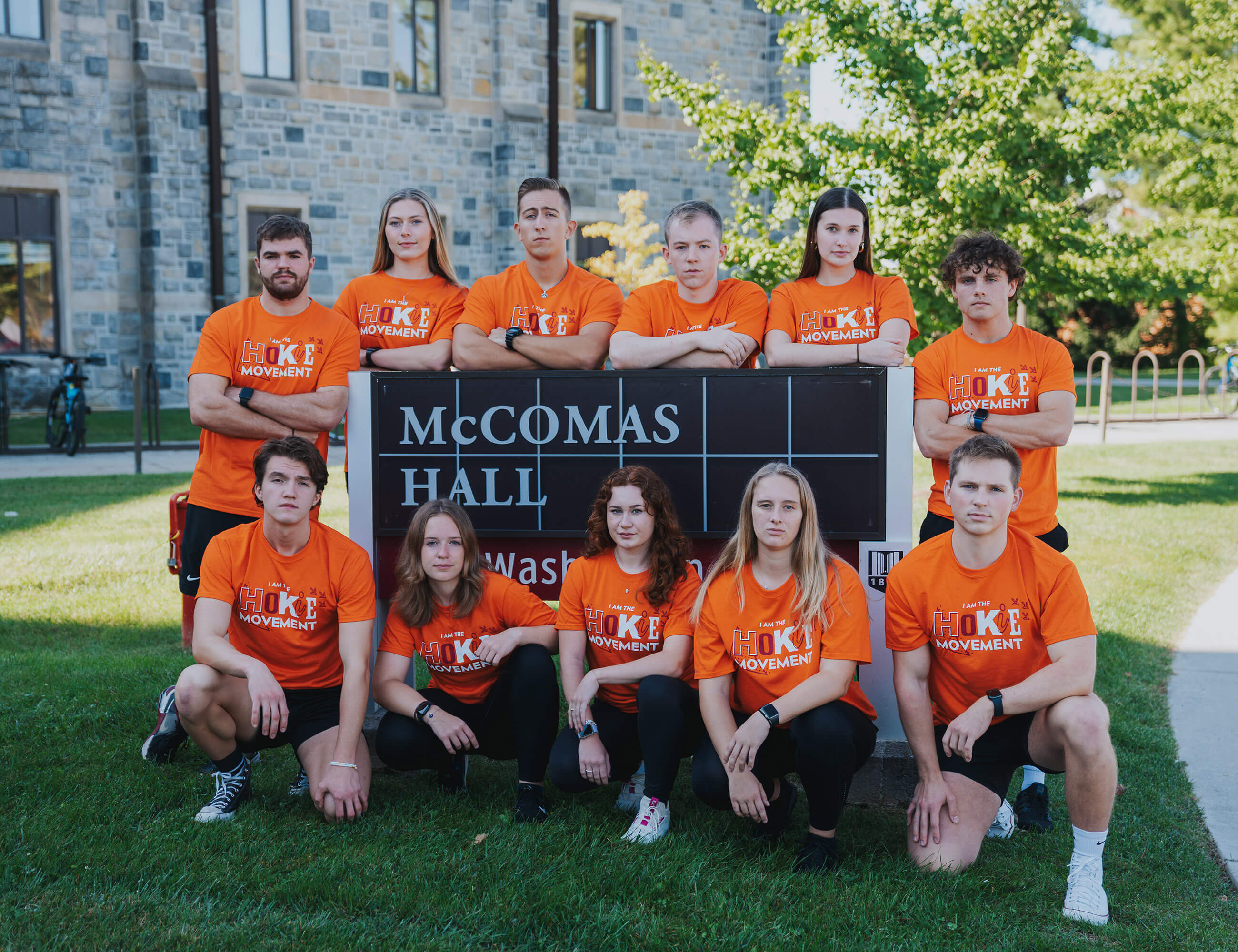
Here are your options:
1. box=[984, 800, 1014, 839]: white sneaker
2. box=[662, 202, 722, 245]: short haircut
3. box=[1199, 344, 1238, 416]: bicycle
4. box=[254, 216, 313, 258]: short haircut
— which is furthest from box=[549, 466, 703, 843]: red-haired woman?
box=[1199, 344, 1238, 416]: bicycle

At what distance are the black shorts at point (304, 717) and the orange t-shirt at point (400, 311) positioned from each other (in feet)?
4.71

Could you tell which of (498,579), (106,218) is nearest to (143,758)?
(498,579)

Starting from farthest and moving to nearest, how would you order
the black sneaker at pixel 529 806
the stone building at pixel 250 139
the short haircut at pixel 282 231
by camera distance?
the stone building at pixel 250 139 → the short haircut at pixel 282 231 → the black sneaker at pixel 529 806

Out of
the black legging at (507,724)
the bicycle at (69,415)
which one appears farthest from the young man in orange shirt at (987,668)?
the bicycle at (69,415)

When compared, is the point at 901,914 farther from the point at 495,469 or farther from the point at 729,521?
the point at 495,469

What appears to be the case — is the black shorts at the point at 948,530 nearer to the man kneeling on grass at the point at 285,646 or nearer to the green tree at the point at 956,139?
the man kneeling on grass at the point at 285,646

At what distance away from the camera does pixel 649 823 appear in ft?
12.0

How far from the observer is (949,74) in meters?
9.98

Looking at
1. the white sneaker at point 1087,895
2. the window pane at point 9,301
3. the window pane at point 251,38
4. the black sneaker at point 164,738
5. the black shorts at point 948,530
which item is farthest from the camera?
the window pane at point 251,38

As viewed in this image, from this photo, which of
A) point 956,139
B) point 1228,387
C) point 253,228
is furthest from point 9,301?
point 1228,387

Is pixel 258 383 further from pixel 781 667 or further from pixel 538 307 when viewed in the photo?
pixel 781 667

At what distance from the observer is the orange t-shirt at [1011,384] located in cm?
405

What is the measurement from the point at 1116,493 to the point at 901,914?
950 cm

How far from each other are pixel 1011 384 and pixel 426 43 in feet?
57.0
